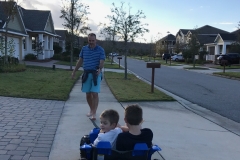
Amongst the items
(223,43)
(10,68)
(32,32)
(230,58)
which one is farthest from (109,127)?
(223,43)

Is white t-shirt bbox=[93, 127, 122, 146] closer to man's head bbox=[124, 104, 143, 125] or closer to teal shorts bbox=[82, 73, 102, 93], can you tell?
man's head bbox=[124, 104, 143, 125]

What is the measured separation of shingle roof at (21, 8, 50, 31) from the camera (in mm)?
32312

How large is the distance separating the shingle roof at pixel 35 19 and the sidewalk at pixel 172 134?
2585cm

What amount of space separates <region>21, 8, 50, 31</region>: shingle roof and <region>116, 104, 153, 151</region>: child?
3043 cm

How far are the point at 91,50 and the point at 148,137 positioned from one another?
10.8 feet

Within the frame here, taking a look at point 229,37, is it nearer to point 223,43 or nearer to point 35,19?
point 223,43

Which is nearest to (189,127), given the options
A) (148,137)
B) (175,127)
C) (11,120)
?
(175,127)

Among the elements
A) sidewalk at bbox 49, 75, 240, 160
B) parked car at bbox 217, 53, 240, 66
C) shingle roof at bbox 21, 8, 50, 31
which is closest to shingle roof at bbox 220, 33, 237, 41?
parked car at bbox 217, 53, 240, 66

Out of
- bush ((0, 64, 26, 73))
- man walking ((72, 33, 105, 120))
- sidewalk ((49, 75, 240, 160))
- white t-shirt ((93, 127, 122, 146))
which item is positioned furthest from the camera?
bush ((0, 64, 26, 73))

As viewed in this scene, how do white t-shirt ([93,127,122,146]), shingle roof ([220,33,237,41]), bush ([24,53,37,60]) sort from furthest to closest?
shingle roof ([220,33,237,41]) → bush ([24,53,37,60]) → white t-shirt ([93,127,122,146])

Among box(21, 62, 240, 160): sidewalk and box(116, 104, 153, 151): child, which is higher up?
box(116, 104, 153, 151): child

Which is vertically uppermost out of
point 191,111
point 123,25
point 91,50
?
point 123,25

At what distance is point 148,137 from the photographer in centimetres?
347

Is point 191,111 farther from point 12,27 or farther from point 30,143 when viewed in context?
point 12,27
